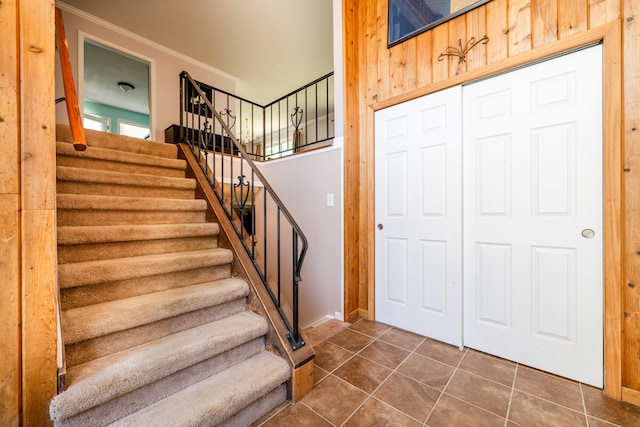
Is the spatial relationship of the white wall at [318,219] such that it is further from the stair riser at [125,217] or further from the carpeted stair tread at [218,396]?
the carpeted stair tread at [218,396]

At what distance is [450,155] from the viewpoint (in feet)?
6.70

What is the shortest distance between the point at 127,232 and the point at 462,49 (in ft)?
9.01

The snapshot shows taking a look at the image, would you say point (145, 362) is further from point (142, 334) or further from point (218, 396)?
point (218, 396)

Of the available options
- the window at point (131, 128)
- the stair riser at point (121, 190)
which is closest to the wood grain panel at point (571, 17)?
the stair riser at point (121, 190)

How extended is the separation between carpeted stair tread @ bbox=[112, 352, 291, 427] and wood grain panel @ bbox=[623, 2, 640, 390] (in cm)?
189

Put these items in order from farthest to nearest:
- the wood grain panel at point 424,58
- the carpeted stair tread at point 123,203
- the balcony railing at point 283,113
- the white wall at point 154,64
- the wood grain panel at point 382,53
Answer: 1. the balcony railing at point 283,113
2. the white wall at point 154,64
3. the wood grain panel at point 382,53
4. the wood grain panel at point 424,58
5. the carpeted stair tread at point 123,203

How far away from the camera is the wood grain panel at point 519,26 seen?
5.68 ft

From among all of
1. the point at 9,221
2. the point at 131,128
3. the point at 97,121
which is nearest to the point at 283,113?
the point at 131,128

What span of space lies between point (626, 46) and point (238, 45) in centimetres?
483

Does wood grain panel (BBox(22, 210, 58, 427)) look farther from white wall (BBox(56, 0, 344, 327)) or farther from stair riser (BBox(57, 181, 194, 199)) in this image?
white wall (BBox(56, 0, 344, 327))

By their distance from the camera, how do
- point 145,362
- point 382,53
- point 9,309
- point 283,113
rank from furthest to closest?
point 283,113, point 382,53, point 145,362, point 9,309

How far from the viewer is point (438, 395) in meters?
1.50

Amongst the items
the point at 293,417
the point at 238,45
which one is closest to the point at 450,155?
the point at 293,417

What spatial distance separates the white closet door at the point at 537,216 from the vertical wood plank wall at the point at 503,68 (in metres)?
0.08
